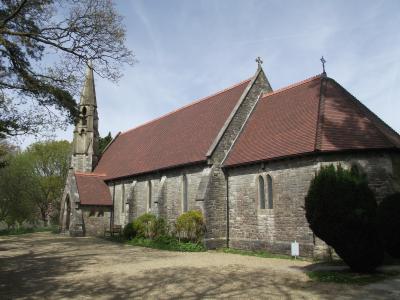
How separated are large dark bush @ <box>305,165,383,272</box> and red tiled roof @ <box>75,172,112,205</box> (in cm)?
2254

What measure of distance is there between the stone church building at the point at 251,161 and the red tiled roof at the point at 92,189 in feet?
0.56

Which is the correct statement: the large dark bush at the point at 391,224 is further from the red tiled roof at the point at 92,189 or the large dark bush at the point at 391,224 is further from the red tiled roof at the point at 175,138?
the red tiled roof at the point at 92,189

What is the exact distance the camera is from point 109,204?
31.4 meters

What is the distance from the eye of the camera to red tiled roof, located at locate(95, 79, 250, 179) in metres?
23.5

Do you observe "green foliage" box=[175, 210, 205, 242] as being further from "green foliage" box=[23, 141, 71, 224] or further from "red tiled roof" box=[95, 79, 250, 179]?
"green foliage" box=[23, 141, 71, 224]

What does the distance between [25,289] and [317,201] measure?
885 cm

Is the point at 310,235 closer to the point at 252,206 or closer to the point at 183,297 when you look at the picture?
the point at 252,206

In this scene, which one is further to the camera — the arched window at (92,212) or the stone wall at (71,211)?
the arched window at (92,212)

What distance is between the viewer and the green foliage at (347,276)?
10.6m

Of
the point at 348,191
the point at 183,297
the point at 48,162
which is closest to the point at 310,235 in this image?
the point at 348,191

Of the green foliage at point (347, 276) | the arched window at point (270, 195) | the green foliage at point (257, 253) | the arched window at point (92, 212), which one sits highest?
the arched window at point (270, 195)

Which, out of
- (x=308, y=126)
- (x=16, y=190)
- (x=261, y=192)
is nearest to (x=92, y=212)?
(x=261, y=192)

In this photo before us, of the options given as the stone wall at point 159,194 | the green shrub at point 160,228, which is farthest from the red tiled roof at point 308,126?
the green shrub at point 160,228

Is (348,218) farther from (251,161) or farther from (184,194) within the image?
(184,194)
